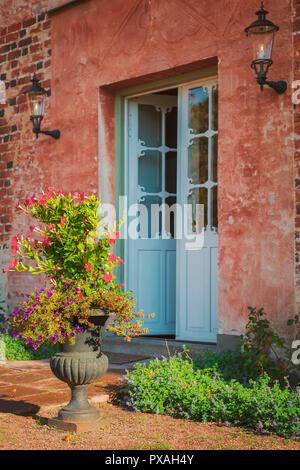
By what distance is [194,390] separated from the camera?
4102 mm

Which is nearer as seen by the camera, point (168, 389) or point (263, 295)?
point (168, 389)

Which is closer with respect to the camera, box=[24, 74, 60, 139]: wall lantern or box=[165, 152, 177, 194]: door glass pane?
box=[24, 74, 60, 139]: wall lantern

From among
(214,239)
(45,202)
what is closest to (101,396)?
(45,202)

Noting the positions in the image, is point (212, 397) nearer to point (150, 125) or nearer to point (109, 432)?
point (109, 432)

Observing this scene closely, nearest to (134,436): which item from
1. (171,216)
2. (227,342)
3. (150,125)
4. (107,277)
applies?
(107,277)

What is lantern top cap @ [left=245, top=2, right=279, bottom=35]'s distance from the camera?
189 inches

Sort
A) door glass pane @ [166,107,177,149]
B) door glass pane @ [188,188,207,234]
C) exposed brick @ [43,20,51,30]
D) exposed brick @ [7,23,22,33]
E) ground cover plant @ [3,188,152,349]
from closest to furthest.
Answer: ground cover plant @ [3,188,152,349], door glass pane @ [188,188,207,234], door glass pane @ [166,107,177,149], exposed brick @ [43,20,51,30], exposed brick @ [7,23,22,33]

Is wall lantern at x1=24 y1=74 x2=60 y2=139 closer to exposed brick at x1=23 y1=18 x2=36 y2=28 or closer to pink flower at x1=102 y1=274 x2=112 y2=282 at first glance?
exposed brick at x1=23 y1=18 x2=36 y2=28

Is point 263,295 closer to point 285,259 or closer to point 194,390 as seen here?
point 285,259

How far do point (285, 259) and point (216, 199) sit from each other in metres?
1.29

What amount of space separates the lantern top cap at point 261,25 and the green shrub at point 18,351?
12.7ft

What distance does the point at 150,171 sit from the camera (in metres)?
6.99

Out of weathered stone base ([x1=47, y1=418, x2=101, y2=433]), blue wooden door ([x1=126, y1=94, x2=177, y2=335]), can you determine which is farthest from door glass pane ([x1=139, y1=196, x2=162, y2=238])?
weathered stone base ([x1=47, y1=418, x2=101, y2=433])

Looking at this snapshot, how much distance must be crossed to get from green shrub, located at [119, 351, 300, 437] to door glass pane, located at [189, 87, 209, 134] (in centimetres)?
267
